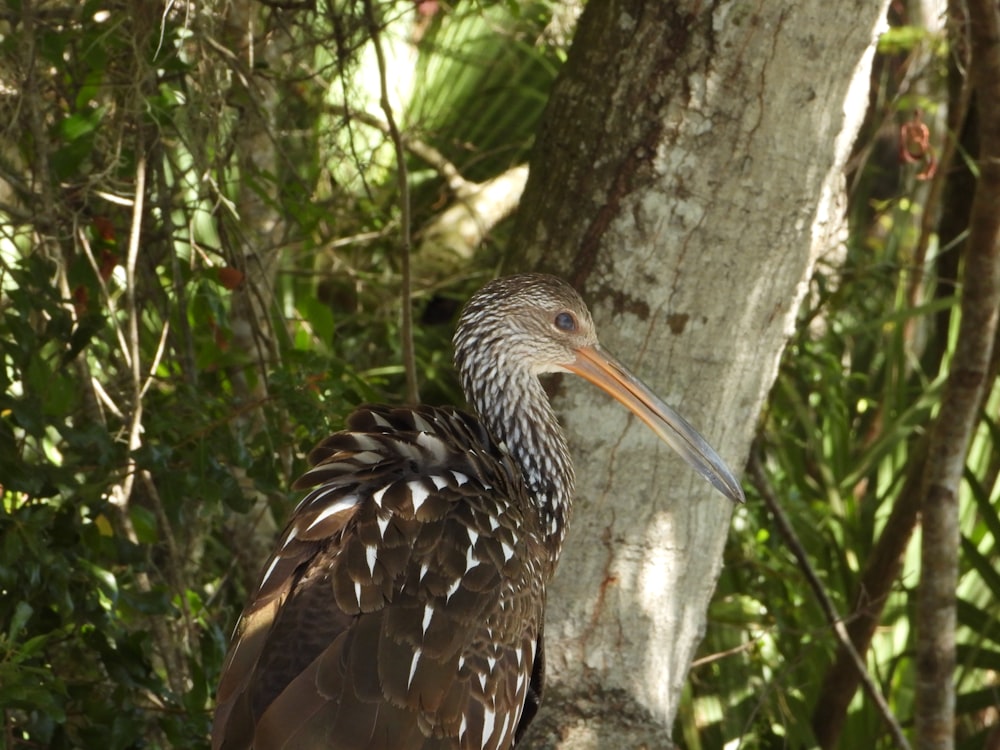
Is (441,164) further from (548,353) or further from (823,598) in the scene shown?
(548,353)

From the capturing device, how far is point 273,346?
3.69 m

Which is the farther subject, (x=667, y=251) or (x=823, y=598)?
(x=823, y=598)

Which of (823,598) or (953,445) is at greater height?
(953,445)

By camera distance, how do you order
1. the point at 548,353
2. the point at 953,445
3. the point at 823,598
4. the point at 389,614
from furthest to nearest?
1. the point at 823,598
2. the point at 953,445
3. the point at 548,353
4. the point at 389,614

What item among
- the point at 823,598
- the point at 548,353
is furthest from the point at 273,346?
the point at 823,598

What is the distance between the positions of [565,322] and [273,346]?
42.0 inches

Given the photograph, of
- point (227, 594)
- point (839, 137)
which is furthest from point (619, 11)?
point (227, 594)

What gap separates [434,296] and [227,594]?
1890 millimetres

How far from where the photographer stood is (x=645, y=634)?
3066 millimetres

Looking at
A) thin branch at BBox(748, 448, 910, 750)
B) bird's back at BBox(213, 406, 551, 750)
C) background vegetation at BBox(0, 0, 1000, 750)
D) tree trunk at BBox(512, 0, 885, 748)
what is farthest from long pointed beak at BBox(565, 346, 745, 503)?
thin branch at BBox(748, 448, 910, 750)

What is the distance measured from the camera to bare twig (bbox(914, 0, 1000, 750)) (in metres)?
3.64

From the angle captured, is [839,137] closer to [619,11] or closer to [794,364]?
[619,11]

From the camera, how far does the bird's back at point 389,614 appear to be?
2.36 meters

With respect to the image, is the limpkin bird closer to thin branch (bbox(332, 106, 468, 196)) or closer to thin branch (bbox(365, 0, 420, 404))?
thin branch (bbox(365, 0, 420, 404))
